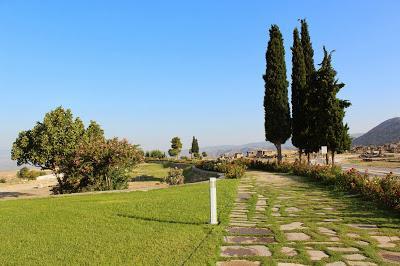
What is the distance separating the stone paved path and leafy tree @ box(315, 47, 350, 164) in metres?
15.7

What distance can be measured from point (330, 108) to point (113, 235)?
21.9 m

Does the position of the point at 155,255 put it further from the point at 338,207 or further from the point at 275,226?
the point at 338,207

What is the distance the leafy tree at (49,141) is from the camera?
26.6 m

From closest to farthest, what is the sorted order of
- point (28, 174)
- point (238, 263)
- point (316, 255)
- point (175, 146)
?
point (238, 263) < point (316, 255) < point (28, 174) < point (175, 146)

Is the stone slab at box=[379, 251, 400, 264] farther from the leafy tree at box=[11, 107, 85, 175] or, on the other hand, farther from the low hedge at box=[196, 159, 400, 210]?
the leafy tree at box=[11, 107, 85, 175]

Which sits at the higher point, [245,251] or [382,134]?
[382,134]

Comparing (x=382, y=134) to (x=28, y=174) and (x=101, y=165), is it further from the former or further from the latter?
(x=101, y=165)

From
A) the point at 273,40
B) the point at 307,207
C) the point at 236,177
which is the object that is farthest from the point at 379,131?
the point at 307,207

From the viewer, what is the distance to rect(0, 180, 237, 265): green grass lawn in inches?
217

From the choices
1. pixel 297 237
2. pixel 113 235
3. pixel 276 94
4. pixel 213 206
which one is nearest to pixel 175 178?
pixel 276 94

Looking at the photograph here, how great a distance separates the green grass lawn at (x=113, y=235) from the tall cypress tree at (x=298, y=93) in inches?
835

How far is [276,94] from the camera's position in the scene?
30938 mm

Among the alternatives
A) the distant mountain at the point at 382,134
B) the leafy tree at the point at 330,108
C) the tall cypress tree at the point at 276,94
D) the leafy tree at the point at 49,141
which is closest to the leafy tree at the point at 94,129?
the leafy tree at the point at 49,141

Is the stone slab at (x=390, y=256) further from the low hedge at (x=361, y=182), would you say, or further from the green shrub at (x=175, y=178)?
the green shrub at (x=175, y=178)
